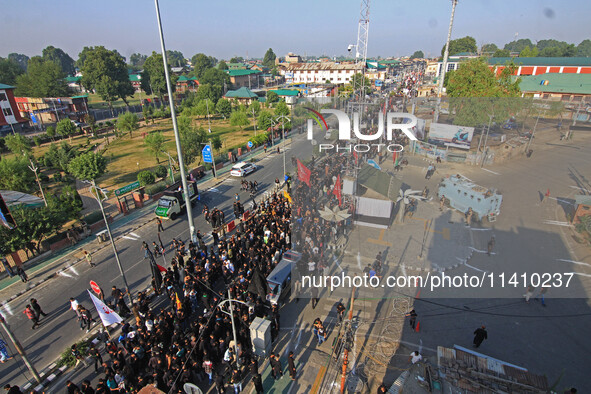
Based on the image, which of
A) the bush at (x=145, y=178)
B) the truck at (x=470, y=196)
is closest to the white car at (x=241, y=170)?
the bush at (x=145, y=178)

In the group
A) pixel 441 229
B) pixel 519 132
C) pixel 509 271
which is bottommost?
pixel 509 271

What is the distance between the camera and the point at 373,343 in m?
11.5

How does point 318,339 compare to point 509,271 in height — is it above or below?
below

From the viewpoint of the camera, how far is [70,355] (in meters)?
10.6

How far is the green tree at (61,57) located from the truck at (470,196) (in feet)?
603

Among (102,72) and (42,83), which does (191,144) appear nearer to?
(102,72)

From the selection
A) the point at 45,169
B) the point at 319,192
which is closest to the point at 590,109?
A: the point at 319,192

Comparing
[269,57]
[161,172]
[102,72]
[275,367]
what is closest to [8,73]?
[102,72]

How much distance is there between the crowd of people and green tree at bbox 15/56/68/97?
67.3 metres

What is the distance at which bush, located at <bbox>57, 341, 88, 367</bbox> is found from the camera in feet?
34.5

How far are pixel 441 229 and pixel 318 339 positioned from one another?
23.9 feet

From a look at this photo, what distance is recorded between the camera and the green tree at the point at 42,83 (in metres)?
60.7

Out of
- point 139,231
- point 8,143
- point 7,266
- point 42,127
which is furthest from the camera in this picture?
point 42,127

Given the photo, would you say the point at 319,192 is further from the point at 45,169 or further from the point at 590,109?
the point at 45,169
